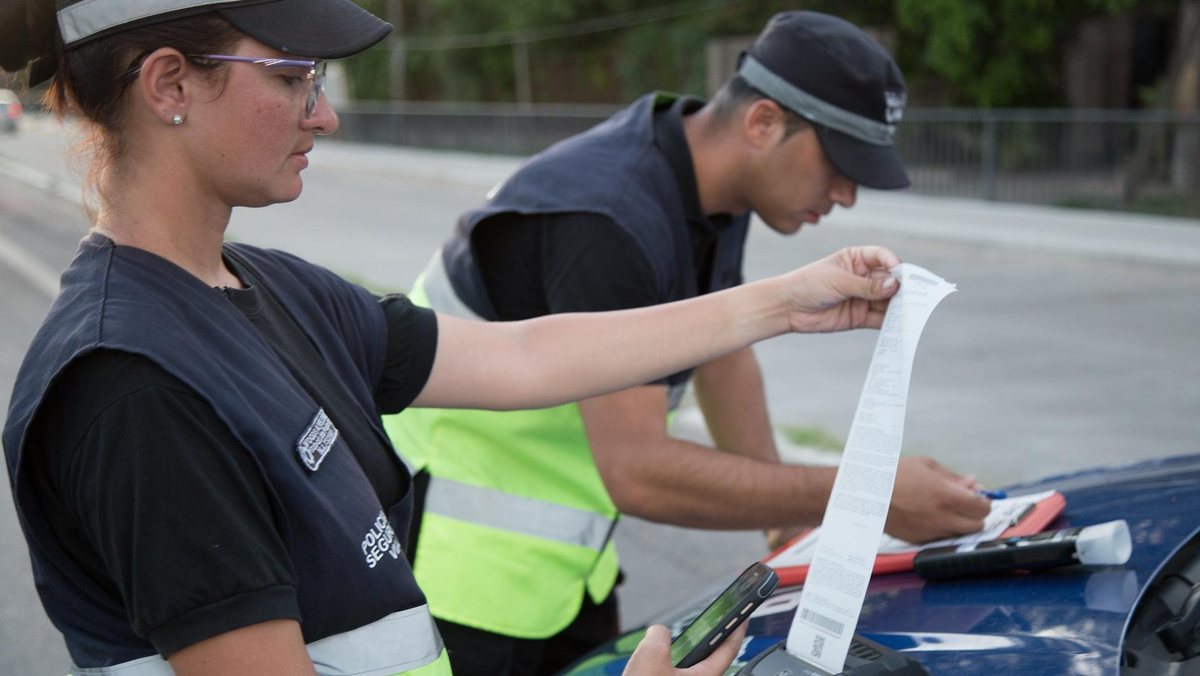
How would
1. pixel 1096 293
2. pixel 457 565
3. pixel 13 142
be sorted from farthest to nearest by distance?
pixel 13 142
pixel 1096 293
pixel 457 565

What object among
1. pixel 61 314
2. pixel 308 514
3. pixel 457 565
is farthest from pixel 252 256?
Answer: pixel 457 565

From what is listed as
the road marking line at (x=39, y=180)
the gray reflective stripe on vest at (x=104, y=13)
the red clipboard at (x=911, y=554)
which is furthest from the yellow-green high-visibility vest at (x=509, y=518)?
the road marking line at (x=39, y=180)

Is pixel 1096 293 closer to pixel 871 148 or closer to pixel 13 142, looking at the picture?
pixel 871 148

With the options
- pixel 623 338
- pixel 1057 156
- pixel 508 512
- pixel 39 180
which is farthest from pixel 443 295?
pixel 39 180

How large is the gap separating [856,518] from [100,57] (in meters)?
1.10

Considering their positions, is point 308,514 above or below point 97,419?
below

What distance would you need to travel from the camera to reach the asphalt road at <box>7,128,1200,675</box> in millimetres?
4965

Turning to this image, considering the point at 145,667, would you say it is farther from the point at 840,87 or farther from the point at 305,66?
the point at 840,87

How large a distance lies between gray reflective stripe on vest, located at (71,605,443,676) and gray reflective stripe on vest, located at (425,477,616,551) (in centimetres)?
90

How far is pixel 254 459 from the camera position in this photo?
1.35 metres

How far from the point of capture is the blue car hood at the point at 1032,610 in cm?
159

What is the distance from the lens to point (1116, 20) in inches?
886

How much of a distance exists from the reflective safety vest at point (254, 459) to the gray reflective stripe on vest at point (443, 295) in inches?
43.1

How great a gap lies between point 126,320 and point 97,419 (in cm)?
13
